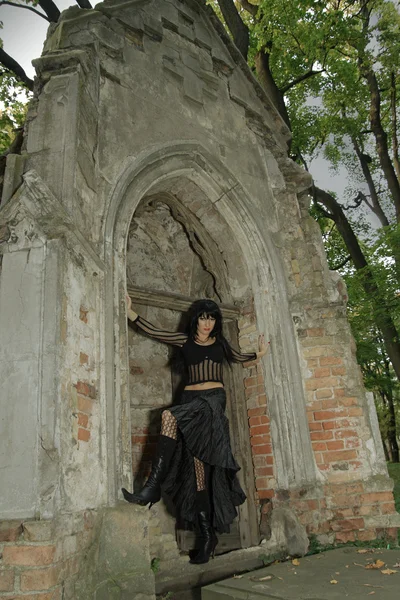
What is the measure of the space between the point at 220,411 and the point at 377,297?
729cm

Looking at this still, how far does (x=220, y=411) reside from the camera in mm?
4348

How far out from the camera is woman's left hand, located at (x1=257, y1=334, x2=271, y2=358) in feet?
16.2

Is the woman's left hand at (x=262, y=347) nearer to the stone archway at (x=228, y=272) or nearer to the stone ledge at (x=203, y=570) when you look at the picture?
the stone archway at (x=228, y=272)

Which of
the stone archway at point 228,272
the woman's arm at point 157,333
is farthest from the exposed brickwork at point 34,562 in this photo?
Answer: the woman's arm at point 157,333

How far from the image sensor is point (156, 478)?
12.2 ft

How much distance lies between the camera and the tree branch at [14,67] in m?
9.57

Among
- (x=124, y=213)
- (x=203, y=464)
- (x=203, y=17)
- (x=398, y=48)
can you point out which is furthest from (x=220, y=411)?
(x=398, y=48)

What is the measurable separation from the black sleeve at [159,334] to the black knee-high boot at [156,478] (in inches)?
39.1

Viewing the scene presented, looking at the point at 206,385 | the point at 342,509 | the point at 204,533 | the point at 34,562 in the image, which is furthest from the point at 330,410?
the point at 34,562

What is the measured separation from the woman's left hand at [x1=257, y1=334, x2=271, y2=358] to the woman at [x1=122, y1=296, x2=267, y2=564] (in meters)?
0.57

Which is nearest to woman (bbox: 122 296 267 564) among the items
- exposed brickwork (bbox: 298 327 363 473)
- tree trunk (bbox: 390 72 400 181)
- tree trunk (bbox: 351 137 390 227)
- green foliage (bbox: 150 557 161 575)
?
green foliage (bbox: 150 557 161 575)

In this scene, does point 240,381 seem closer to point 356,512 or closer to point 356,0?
point 356,512

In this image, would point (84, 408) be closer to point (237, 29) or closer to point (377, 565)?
point (377, 565)

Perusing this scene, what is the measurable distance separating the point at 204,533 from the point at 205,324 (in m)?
1.91
